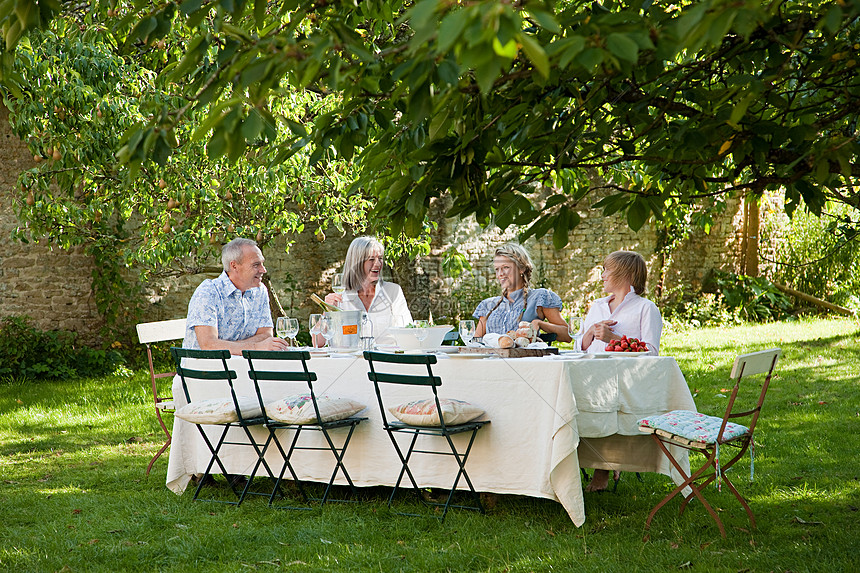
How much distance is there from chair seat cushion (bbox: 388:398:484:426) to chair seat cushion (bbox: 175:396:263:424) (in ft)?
2.76

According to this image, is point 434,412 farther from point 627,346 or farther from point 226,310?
point 226,310

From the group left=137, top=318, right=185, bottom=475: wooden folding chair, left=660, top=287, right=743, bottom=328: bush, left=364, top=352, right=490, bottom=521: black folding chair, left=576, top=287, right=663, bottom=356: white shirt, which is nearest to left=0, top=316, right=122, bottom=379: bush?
left=137, top=318, right=185, bottom=475: wooden folding chair

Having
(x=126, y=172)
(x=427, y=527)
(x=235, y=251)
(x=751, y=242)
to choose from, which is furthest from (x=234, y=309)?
(x=751, y=242)

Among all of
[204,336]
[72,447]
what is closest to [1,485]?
[72,447]

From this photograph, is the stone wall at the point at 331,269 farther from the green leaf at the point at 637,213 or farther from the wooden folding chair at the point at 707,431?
the green leaf at the point at 637,213

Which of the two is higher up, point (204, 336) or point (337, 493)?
point (204, 336)

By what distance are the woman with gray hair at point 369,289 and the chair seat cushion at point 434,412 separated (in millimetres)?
1581

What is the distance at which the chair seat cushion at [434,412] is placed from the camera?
12.8 feet

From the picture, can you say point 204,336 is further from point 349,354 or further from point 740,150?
point 740,150

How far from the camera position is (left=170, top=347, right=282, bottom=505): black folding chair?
434 cm

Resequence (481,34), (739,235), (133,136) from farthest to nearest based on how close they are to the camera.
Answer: (739,235)
(133,136)
(481,34)

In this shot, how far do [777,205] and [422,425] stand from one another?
43.4 ft

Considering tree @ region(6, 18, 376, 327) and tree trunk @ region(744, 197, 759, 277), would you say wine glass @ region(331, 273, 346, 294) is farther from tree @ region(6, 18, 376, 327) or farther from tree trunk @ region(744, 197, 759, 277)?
tree trunk @ region(744, 197, 759, 277)

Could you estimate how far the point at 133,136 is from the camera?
61.1 inches
